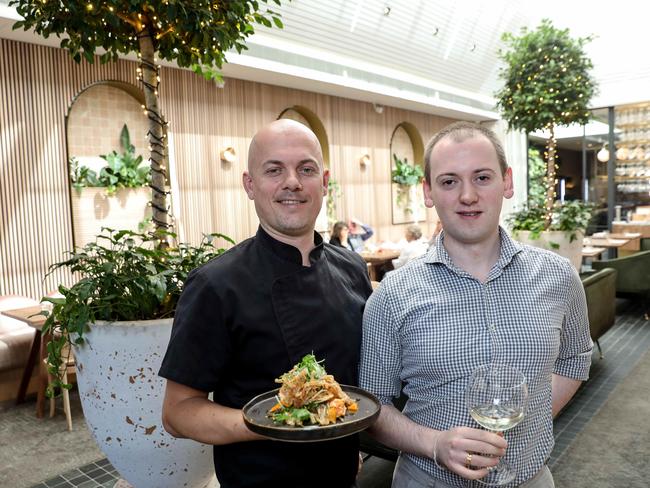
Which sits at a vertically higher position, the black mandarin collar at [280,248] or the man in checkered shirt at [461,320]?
the black mandarin collar at [280,248]

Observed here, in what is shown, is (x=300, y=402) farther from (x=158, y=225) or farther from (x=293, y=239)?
(x=158, y=225)

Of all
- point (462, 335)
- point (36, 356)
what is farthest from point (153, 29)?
point (36, 356)

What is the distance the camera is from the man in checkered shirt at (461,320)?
1.44 m

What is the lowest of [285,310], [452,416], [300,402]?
[452,416]

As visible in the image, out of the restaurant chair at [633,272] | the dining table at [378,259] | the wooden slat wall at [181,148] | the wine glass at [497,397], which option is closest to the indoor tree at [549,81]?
the restaurant chair at [633,272]

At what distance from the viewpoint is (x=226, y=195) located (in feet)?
28.4

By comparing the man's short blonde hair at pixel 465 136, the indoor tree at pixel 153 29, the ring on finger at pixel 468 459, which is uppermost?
the indoor tree at pixel 153 29

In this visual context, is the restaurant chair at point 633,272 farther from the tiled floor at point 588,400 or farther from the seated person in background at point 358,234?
the seated person in background at point 358,234

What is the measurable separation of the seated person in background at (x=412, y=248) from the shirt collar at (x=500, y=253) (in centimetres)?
598

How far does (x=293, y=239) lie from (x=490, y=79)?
12765 mm

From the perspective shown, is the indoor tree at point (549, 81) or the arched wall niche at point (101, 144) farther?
the indoor tree at point (549, 81)

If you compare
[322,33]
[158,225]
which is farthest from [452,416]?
[322,33]

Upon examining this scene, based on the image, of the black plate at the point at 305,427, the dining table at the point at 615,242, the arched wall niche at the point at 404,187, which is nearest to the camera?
the black plate at the point at 305,427

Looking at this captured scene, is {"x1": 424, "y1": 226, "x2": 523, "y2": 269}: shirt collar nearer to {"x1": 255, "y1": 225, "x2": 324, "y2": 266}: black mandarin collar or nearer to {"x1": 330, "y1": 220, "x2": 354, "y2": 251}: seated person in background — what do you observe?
{"x1": 255, "y1": 225, "x2": 324, "y2": 266}: black mandarin collar
